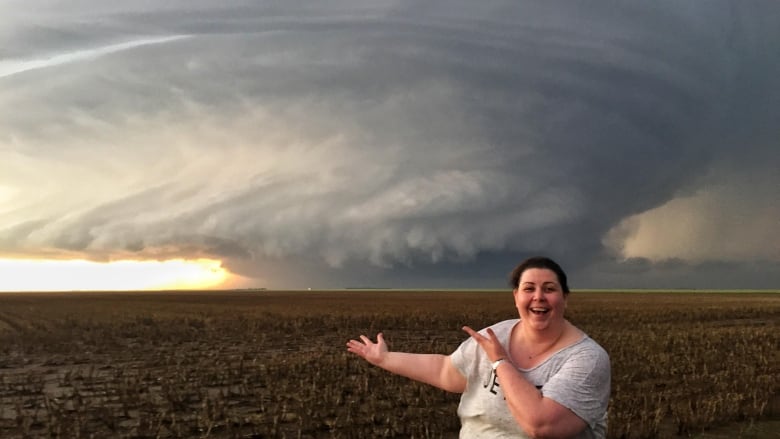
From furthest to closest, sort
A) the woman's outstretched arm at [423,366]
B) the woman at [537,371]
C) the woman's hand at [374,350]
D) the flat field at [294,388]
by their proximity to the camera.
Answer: the flat field at [294,388] < the woman's hand at [374,350] < the woman's outstretched arm at [423,366] < the woman at [537,371]

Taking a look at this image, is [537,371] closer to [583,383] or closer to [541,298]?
[583,383]

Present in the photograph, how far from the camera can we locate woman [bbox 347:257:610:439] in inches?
110

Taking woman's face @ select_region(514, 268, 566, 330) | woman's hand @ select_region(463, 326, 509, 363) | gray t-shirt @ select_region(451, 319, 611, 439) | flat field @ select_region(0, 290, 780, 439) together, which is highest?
woman's face @ select_region(514, 268, 566, 330)

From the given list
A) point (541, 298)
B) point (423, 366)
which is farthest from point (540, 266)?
point (423, 366)

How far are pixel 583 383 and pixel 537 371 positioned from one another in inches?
7.5

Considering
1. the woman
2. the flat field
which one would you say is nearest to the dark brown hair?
the woman

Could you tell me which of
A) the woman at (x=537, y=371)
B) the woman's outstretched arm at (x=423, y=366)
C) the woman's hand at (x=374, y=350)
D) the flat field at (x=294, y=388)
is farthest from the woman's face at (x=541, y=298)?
the flat field at (x=294, y=388)

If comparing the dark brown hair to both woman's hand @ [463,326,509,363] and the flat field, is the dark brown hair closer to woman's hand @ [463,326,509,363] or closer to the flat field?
woman's hand @ [463,326,509,363]

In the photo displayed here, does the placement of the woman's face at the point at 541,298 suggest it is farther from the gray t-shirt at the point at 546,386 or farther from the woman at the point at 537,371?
the gray t-shirt at the point at 546,386

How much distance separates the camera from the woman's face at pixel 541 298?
9.43 feet

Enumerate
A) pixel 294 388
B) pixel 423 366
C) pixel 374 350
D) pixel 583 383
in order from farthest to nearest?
pixel 294 388
pixel 374 350
pixel 423 366
pixel 583 383

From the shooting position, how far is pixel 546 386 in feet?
9.31

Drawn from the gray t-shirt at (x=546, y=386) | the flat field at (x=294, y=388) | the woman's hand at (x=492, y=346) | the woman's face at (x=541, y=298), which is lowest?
the flat field at (x=294, y=388)

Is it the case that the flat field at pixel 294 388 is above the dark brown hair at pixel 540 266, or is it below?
below
